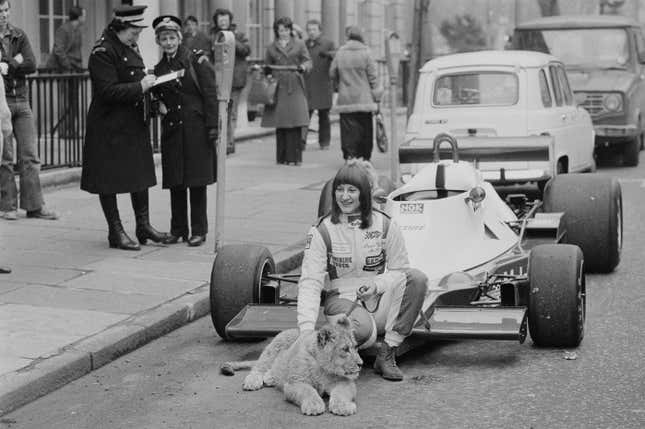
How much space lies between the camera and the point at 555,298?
23.8ft

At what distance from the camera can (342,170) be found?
267 inches

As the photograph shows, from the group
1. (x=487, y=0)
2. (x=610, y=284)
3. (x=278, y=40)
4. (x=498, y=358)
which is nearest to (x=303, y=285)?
(x=498, y=358)

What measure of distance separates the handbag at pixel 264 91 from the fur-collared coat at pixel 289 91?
66 mm

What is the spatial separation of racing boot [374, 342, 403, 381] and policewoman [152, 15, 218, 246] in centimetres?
413

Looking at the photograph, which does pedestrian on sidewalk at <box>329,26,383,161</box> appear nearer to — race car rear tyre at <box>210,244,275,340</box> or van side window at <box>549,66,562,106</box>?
van side window at <box>549,66,562,106</box>

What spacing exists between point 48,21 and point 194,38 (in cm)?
209

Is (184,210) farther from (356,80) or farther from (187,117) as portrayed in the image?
(356,80)

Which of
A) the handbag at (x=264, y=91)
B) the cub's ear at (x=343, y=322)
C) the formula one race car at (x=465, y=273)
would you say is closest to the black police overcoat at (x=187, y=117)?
the formula one race car at (x=465, y=273)

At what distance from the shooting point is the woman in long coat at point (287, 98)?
57.8ft

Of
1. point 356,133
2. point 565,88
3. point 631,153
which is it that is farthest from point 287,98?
point 631,153

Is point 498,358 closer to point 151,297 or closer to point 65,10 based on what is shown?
point 151,297

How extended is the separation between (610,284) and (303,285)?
3.59 meters

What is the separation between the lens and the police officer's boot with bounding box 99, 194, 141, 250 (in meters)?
10.5

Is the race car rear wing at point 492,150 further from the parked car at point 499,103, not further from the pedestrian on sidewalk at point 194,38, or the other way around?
the pedestrian on sidewalk at point 194,38
